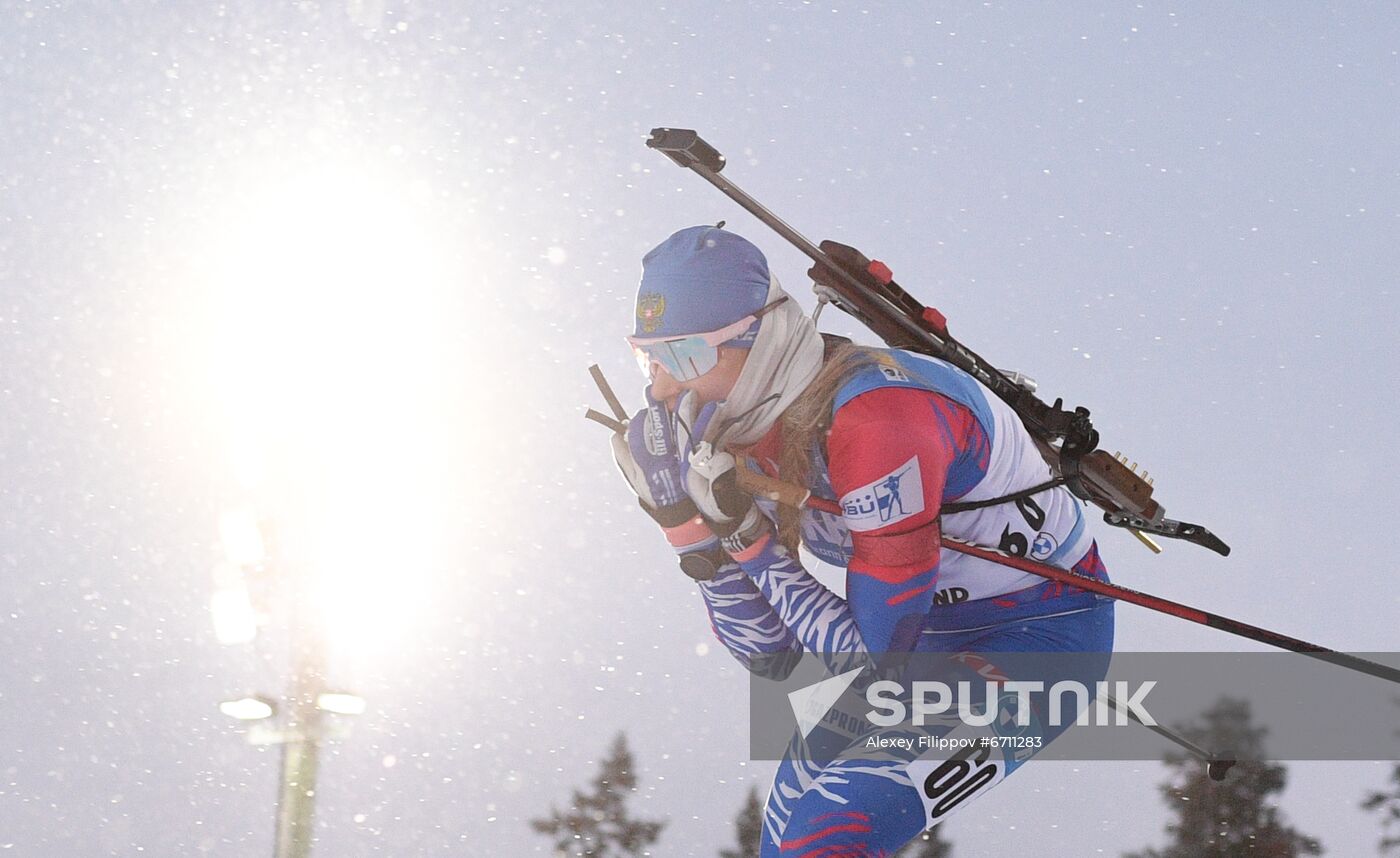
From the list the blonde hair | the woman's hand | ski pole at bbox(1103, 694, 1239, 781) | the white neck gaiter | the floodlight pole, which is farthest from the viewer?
the floodlight pole

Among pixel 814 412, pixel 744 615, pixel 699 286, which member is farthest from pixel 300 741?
pixel 814 412

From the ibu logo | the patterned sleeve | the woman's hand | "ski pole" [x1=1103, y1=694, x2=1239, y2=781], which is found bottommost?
"ski pole" [x1=1103, y1=694, x2=1239, y2=781]

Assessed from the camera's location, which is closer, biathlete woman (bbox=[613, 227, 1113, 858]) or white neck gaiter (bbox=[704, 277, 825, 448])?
biathlete woman (bbox=[613, 227, 1113, 858])

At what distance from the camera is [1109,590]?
134 inches

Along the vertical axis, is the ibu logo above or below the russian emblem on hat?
below

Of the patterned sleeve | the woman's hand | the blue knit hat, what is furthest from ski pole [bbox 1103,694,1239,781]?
the blue knit hat

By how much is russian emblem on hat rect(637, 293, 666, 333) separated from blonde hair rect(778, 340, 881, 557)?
1.47 feet

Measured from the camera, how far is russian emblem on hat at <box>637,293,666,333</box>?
3314 mm

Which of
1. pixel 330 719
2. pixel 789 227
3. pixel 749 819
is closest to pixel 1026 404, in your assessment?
pixel 789 227

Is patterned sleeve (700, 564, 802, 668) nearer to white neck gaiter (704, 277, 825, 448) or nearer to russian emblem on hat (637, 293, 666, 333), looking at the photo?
white neck gaiter (704, 277, 825, 448)

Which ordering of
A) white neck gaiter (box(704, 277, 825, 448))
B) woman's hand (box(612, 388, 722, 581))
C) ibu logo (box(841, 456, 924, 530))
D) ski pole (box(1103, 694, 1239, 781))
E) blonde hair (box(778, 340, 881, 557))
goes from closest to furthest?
ibu logo (box(841, 456, 924, 530)) < blonde hair (box(778, 340, 881, 557)) < white neck gaiter (box(704, 277, 825, 448)) < woman's hand (box(612, 388, 722, 581)) < ski pole (box(1103, 694, 1239, 781))

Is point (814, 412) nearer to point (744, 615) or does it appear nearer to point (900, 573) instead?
point (900, 573)

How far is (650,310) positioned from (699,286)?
6.2 inches

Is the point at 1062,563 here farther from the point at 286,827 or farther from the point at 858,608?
the point at 286,827
